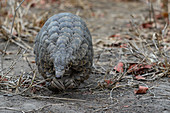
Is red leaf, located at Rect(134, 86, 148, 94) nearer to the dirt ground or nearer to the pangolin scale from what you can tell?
the dirt ground

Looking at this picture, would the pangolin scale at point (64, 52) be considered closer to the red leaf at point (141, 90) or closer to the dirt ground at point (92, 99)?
the dirt ground at point (92, 99)

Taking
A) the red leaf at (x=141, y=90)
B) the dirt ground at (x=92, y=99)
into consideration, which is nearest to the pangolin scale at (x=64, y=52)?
A: the dirt ground at (x=92, y=99)

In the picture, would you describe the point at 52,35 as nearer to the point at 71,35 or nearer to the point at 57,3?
the point at 71,35

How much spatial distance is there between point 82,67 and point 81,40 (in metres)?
0.30

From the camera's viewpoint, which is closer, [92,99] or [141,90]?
[92,99]

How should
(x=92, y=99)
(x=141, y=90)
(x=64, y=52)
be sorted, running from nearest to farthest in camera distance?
(x=64, y=52)
(x=92, y=99)
(x=141, y=90)

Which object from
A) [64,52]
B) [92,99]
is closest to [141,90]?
[92,99]

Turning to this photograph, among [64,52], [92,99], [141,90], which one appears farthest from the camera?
[141,90]

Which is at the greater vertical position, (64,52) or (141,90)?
(64,52)

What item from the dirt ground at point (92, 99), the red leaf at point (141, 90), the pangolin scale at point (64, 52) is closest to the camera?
the dirt ground at point (92, 99)

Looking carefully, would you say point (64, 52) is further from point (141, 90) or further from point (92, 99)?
point (141, 90)

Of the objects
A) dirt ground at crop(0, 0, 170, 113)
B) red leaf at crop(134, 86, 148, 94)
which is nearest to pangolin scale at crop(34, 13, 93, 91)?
dirt ground at crop(0, 0, 170, 113)

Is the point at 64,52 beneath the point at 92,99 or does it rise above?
above

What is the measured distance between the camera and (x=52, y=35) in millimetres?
3182
